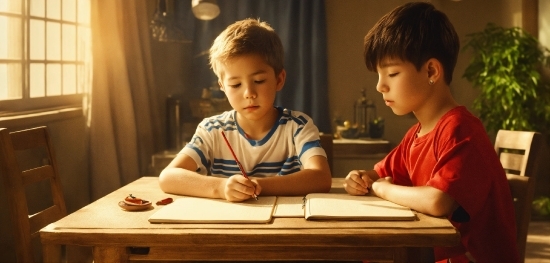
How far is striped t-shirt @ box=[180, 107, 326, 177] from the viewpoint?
1.86 metres

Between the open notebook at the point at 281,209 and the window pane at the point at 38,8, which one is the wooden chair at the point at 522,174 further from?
the window pane at the point at 38,8

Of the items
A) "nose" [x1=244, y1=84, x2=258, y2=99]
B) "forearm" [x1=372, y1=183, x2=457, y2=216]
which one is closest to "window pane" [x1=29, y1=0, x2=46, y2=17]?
"nose" [x1=244, y1=84, x2=258, y2=99]

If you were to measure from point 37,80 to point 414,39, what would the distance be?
2521 millimetres

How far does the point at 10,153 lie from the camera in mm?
1764

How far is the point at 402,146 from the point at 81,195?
2457 millimetres

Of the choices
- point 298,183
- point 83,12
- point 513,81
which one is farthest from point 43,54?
point 513,81

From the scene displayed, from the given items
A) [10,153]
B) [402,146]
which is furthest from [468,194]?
[10,153]

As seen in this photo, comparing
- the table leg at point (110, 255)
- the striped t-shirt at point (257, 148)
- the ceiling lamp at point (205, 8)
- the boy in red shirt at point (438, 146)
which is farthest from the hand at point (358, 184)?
the ceiling lamp at point (205, 8)

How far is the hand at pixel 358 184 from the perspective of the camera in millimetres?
1618

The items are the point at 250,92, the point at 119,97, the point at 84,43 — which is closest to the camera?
the point at 250,92

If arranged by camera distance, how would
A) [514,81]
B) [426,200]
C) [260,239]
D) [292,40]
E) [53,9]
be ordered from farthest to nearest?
[292,40] → [514,81] → [53,9] → [426,200] → [260,239]

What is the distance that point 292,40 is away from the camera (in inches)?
201

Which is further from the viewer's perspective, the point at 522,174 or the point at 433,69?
the point at 522,174

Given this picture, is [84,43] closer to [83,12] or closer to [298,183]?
[83,12]
